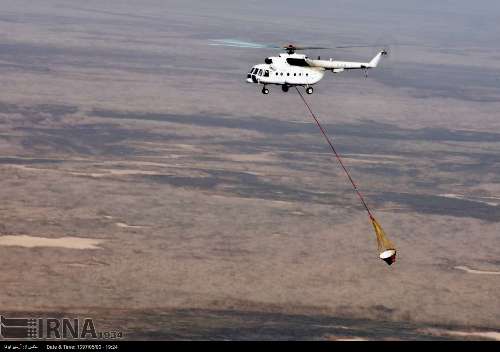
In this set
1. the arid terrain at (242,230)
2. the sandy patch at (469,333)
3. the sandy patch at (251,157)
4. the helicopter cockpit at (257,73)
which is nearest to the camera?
the helicopter cockpit at (257,73)

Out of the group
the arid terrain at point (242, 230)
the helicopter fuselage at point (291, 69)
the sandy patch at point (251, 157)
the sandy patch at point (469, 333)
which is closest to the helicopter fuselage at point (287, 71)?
the helicopter fuselage at point (291, 69)

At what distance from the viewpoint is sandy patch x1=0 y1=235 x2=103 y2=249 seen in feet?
Result: 327

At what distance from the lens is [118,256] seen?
9756 centimetres

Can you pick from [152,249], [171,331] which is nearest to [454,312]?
[171,331]

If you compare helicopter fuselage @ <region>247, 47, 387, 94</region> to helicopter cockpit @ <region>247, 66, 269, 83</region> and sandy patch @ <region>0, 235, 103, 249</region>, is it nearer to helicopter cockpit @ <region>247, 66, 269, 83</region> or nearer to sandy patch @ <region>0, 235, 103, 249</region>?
helicopter cockpit @ <region>247, 66, 269, 83</region>

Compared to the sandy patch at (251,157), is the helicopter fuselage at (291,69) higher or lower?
lower

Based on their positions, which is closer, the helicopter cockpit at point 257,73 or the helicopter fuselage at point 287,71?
the helicopter fuselage at point 287,71

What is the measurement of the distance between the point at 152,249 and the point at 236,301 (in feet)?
60.4

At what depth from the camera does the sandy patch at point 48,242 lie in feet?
327

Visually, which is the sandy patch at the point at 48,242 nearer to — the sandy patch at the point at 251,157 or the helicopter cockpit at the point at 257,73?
the helicopter cockpit at the point at 257,73

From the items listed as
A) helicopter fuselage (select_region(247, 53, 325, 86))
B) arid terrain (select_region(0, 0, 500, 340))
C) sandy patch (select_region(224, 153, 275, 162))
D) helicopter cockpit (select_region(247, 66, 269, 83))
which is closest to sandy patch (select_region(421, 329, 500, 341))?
arid terrain (select_region(0, 0, 500, 340))

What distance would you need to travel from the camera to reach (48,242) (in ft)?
332

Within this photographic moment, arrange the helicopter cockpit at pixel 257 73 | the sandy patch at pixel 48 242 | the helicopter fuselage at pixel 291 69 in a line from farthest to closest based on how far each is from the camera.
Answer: the sandy patch at pixel 48 242 < the helicopter cockpit at pixel 257 73 < the helicopter fuselage at pixel 291 69

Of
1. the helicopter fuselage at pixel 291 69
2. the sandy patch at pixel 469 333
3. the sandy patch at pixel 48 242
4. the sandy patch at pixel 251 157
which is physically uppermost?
the sandy patch at pixel 251 157
